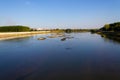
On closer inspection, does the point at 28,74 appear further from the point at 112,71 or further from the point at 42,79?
the point at 112,71

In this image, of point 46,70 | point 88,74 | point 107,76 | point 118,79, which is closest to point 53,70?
point 46,70

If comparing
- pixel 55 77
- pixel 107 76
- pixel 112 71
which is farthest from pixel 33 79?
pixel 112 71

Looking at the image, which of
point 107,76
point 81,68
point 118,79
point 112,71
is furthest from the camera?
point 81,68

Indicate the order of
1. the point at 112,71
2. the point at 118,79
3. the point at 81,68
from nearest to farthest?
the point at 118,79
the point at 112,71
the point at 81,68

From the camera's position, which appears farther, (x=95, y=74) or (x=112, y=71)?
(x=112, y=71)

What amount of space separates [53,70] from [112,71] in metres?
5.00

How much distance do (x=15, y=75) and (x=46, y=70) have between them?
2703 mm

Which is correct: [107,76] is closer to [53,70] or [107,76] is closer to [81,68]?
[81,68]

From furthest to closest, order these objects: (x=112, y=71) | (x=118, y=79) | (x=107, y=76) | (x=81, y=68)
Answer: (x=81, y=68), (x=112, y=71), (x=107, y=76), (x=118, y=79)

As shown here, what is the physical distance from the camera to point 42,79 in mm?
11039

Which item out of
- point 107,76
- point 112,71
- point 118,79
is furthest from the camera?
point 112,71

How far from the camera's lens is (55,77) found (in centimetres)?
1141

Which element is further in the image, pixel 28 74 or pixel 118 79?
pixel 28 74

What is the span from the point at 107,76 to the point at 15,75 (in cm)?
710
